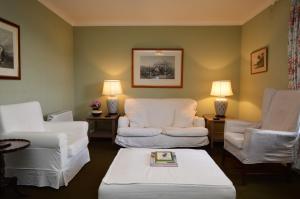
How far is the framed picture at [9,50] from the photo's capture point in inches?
106

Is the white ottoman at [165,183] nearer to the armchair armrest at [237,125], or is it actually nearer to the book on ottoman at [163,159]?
the book on ottoman at [163,159]

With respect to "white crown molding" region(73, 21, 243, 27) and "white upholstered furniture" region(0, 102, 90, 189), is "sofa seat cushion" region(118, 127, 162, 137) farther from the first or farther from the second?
"white crown molding" region(73, 21, 243, 27)

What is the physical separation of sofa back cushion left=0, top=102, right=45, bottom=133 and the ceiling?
5.77ft

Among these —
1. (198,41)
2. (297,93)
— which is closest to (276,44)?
(297,93)

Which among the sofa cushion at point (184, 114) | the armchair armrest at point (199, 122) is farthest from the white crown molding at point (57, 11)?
the armchair armrest at point (199, 122)

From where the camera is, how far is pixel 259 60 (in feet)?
12.8

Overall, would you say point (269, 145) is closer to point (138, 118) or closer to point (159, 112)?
point (159, 112)

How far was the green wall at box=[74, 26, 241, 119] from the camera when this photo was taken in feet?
15.4

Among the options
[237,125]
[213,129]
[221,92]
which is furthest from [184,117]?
[237,125]

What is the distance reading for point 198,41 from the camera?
4.69m

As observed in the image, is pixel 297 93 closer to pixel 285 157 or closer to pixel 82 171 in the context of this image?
pixel 285 157

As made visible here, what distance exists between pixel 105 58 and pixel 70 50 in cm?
72

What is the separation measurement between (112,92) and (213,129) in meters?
1.97

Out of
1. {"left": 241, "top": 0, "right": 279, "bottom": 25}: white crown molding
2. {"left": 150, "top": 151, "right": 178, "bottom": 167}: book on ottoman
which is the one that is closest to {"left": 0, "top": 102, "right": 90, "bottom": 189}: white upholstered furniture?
{"left": 150, "top": 151, "right": 178, "bottom": 167}: book on ottoman
